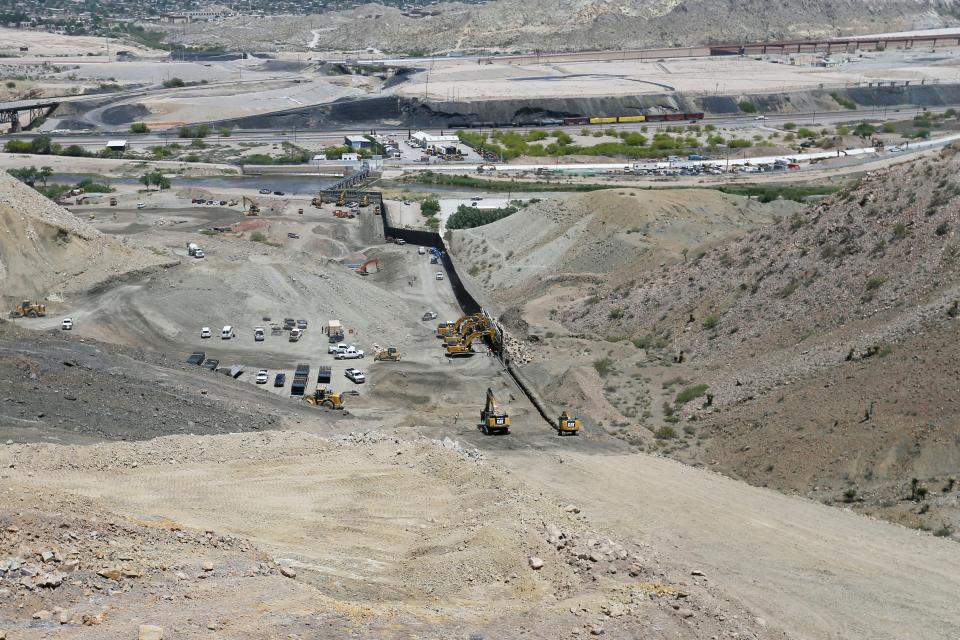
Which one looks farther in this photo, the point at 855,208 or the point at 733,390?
the point at 855,208

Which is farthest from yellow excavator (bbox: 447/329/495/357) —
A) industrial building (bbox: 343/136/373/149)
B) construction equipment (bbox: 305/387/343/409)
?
industrial building (bbox: 343/136/373/149)

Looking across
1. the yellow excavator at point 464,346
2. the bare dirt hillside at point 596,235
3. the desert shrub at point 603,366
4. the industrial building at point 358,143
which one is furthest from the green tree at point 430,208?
the desert shrub at point 603,366

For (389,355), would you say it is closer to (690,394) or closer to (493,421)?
(493,421)

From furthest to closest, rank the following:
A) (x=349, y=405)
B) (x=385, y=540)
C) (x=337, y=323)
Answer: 1. (x=337, y=323)
2. (x=349, y=405)
3. (x=385, y=540)

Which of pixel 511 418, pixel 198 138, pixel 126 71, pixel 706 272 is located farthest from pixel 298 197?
pixel 126 71

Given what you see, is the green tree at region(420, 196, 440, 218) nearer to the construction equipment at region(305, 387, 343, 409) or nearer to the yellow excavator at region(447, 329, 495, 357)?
the yellow excavator at region(447, 329, 495, 357)

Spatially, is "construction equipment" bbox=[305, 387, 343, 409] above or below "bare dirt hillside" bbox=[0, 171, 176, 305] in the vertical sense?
below

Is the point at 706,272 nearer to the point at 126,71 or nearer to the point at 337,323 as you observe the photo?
the point at 337,323
